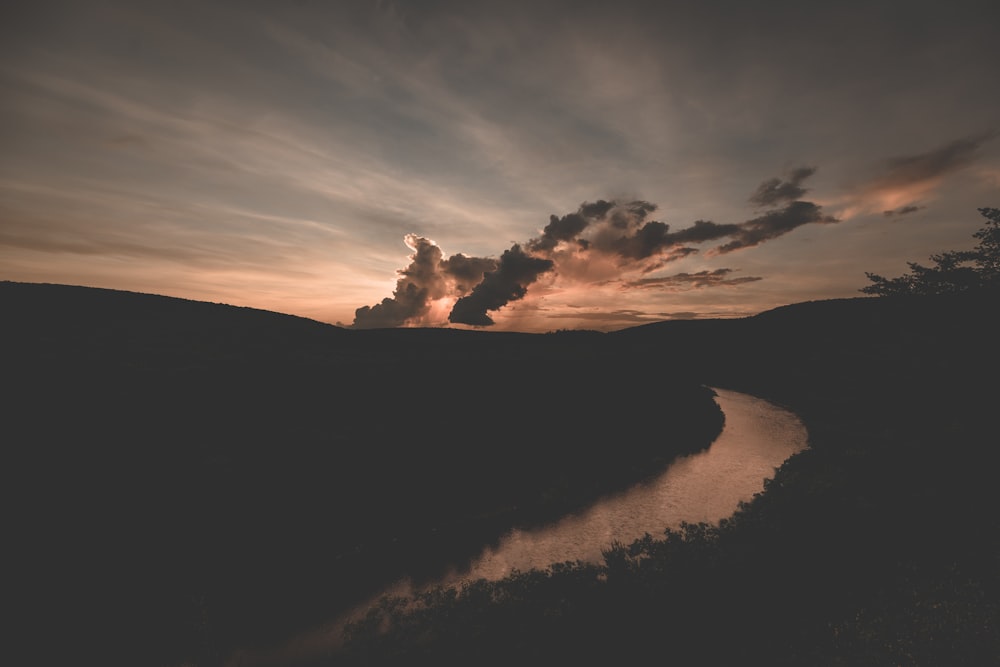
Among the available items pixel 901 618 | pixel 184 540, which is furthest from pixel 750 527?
pixel 184 540

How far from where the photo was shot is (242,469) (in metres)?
29.6

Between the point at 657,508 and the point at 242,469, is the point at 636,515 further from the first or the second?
the point at 242,469

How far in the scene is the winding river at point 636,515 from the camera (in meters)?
20.6

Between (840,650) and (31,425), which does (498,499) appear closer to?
(840,650)

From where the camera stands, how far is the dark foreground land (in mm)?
14398

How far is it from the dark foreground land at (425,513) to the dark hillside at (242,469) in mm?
179

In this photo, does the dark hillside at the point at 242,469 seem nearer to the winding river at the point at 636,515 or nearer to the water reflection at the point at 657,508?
the winding river at the point at 636,515

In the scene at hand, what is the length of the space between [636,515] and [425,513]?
52.2ft

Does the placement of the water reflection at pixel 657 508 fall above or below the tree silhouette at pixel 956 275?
below

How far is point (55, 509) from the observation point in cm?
2281

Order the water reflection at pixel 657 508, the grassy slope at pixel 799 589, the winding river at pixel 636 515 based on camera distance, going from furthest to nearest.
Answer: the water reflection at pixel 657 508 < the winding river at pixel 636 515 < the grassy slope at pixel 799 589

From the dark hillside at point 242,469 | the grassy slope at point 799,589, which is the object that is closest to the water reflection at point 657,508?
the dark hillside at point 242,469

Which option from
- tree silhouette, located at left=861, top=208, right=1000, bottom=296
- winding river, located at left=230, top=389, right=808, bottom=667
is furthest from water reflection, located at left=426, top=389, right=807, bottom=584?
tree silhouette, located at left=861, top=208, right=1000, bottom=296

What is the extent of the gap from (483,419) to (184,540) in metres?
29.0
